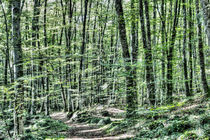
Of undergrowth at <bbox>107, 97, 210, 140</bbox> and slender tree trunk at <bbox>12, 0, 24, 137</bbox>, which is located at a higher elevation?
slender tree trunk at <bbox>12, 0, 24, 137</bbox>

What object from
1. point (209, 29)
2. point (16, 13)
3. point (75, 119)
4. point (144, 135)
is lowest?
point (75, 119)

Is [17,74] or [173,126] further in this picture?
[173,126]

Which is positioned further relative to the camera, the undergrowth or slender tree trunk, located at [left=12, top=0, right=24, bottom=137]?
slender tree trunk, located at [left=12, top=0, right=24, bottom=137]

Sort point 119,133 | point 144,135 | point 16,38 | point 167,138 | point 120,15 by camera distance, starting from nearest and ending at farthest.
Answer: point 167,138, point 16,38, point 144,135, point 120,15, point 119,133

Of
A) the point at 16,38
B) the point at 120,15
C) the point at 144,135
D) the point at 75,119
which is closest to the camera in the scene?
the point at 16,38

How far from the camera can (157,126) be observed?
6723 millimetres

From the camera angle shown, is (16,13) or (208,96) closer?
(16,13)

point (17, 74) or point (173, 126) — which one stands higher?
point (17, 74)

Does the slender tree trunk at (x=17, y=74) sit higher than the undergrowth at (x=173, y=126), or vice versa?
the slender tree trunk at (x=17, y=74)

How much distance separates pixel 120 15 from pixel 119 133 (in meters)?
5.42

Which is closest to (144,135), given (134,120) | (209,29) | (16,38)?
(134,120)

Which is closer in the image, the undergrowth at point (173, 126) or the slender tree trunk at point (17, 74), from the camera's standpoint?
the undergrowth at point (173, 126)

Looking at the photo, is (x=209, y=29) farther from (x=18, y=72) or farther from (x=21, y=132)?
(x=21, y=132)

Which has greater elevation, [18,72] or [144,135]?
[18,72]
